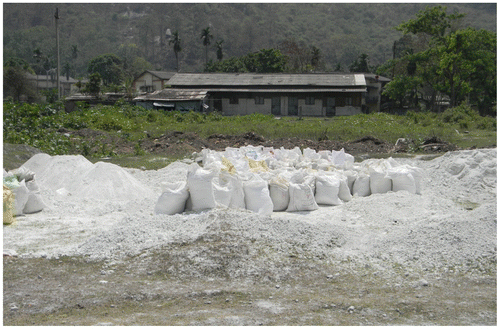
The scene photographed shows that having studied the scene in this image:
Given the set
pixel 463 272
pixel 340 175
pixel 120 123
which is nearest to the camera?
pixel 463 272

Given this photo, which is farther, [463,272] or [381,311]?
[463,272]

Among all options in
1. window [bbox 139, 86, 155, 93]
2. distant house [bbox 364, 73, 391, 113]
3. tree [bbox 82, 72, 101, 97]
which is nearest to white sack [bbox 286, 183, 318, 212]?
distant house [bbox 364, 73, 391, 113]

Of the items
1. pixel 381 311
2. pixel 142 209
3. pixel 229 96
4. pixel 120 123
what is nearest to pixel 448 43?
pixel 229 96

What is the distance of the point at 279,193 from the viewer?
23.9ft

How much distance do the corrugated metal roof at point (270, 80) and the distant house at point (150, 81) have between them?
1201 cm

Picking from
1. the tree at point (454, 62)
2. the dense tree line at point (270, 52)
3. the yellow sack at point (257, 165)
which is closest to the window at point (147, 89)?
the dense tree line at point (270, 52)

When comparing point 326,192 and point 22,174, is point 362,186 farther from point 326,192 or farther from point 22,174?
point 22,174

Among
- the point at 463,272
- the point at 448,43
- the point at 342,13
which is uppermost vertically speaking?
the point at 342,13

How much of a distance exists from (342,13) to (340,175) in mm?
119109

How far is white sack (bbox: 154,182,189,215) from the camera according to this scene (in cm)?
664

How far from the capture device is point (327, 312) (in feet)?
13.1

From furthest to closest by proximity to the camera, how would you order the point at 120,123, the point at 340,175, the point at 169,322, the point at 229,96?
1. the point at 229,96
2. the point at 120,123
3. the point at 340,175
4. the point at 169,322

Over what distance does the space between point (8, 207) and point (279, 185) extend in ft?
10.8

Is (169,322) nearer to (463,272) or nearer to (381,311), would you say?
(381,311)
